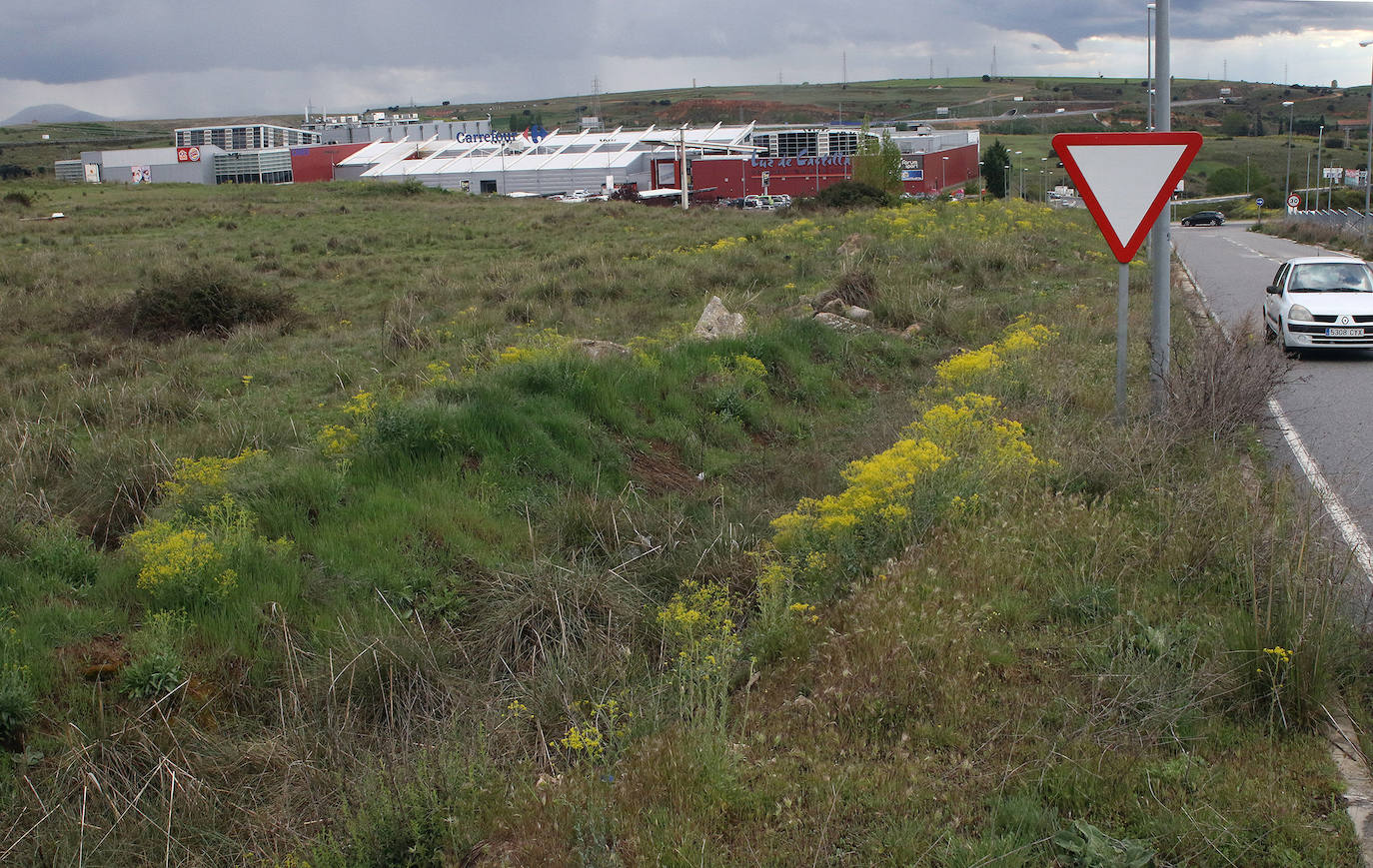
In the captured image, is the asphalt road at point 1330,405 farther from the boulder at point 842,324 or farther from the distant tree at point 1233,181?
the distant tree at point 1233,181

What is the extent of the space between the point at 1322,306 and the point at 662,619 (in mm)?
13266

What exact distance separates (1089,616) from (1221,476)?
214 cm

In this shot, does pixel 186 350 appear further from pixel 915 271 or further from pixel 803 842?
pixel 803 842

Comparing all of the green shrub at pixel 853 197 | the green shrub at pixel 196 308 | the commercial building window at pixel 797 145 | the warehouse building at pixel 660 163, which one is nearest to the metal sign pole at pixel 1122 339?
the green shrub at pixel 196 308

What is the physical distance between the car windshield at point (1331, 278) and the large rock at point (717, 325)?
8.77 metres

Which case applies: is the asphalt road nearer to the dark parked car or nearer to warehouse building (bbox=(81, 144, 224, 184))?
the dark parked car

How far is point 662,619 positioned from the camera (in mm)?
5309

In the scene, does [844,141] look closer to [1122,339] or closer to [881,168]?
[881,168]

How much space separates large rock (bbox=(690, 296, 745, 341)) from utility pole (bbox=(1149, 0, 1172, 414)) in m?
5.77

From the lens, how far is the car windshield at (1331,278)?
15.0m

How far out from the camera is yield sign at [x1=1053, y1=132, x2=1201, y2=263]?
23.2 feet

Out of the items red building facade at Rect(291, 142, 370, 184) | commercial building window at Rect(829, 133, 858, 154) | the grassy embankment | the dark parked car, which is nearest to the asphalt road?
the grassy embankment

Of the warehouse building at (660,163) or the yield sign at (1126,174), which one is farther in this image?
the warehouse building at (660,163)

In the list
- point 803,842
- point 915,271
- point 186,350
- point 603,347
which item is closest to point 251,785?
point 803,842
